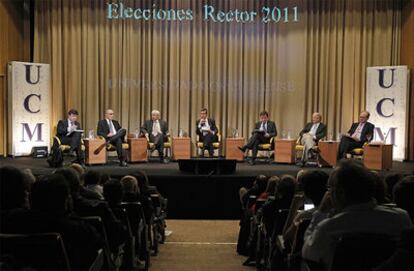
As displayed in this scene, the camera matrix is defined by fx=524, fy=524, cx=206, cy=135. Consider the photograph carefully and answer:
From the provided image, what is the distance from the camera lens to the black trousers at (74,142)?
353 inches

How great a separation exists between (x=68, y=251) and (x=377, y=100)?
9019mm

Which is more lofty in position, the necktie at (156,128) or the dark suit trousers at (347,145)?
the necktie at (156,128)

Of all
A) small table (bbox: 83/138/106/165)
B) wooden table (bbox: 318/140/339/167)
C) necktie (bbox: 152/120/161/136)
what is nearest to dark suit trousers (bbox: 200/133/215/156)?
necktie (bbox: 152/120/161/136)

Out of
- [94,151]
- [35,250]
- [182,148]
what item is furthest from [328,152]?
[35,250]

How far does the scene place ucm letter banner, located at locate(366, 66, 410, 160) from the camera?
10188mm

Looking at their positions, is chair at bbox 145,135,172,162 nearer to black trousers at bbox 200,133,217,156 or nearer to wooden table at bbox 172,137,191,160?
wooden table at bbox 172,137,191,160

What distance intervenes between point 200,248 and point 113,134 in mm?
4745

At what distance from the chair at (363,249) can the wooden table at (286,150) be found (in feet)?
25.2

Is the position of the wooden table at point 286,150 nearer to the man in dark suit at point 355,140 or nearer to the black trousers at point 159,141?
the man in dark suit at point 355,140

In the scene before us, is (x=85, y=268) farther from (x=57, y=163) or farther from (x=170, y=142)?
(x=170, y=142)

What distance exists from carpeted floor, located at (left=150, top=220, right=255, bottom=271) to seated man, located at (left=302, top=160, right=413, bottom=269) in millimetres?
2145

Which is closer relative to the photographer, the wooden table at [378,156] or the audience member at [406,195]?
the audience member at [406,195]

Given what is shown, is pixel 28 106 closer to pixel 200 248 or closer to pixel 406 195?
pixel 200 248

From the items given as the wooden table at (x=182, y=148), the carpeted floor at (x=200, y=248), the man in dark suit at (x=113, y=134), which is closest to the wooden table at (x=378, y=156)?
the carpeted floor at (x=200, y=248)
